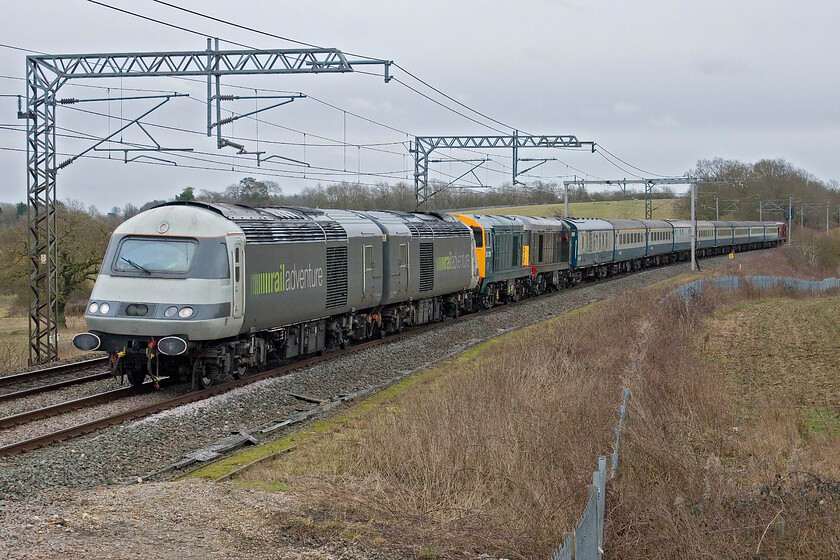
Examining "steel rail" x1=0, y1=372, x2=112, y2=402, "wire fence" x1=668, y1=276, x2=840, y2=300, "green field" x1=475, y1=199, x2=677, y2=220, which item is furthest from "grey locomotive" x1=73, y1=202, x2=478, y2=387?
"green field" x1=475, y1=199, x2=677, y2=220

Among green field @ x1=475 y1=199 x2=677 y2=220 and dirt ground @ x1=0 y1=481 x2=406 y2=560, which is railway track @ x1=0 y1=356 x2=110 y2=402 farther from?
green field @ x1=475 y1=199 x2=677 y2=220

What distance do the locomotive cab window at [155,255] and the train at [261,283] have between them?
0.02 m

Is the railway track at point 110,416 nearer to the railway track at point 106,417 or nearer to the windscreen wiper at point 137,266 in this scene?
the railway track at point 106,417

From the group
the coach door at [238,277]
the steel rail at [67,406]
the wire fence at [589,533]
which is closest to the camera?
the wire fence at [589,533]

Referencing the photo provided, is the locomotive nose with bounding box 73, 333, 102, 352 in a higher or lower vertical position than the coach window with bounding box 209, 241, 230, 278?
lower

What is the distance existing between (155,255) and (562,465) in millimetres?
8298

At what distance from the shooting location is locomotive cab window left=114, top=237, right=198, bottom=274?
48.2ft

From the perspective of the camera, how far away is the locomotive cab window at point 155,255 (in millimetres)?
14688

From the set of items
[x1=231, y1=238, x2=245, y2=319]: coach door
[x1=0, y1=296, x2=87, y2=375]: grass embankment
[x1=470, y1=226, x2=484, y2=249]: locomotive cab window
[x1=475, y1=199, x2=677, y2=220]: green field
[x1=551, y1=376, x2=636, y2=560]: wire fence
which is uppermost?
[x1=475, y1=199, x2=677, y2=220]: green field

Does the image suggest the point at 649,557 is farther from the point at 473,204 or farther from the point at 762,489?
the point at 473,204

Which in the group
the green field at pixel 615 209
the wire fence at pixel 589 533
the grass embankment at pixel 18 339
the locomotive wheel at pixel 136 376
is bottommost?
the grass embankment at pixel 18 339

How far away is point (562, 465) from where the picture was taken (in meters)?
9.42

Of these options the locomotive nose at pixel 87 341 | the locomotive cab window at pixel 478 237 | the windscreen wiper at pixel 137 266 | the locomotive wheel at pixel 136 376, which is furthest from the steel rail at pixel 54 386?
the locomotive cab window at pixel 478 237

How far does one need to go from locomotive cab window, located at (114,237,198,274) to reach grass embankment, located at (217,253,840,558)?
3759mm
